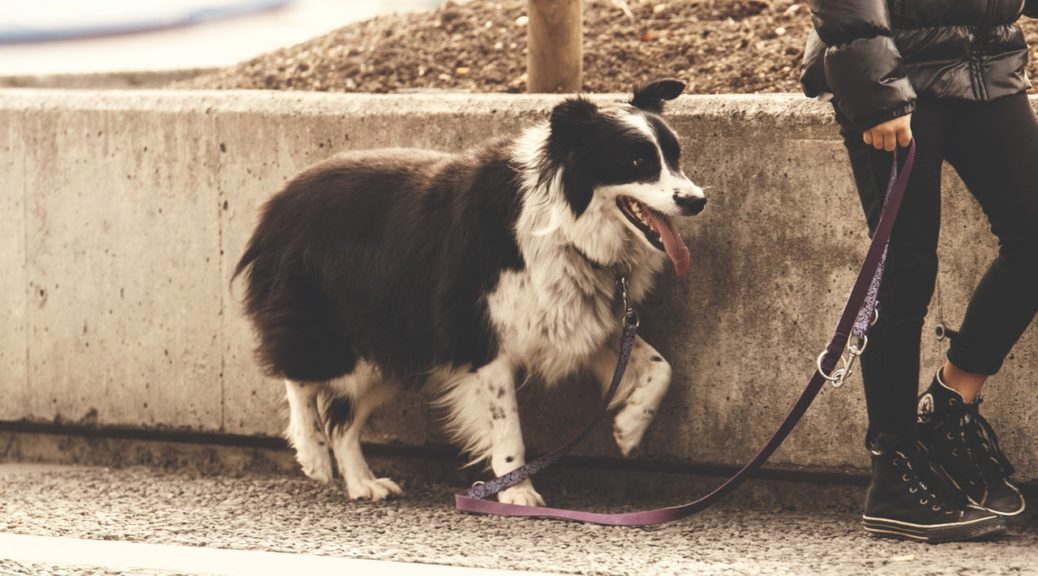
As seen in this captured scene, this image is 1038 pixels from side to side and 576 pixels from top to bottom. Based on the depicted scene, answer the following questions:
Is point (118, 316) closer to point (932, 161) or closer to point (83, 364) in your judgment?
point (83, 364)

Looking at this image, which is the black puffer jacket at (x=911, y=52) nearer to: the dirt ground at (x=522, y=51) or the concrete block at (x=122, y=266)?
the dirt ground at (x=522, y=51)

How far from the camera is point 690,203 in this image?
4688 millimetres

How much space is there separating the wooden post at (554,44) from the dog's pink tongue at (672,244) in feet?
5.03

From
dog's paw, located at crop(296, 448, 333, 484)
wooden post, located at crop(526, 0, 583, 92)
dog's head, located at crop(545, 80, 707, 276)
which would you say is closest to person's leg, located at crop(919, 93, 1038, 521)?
dog's head, located at crop(545, 80, 707, 276)

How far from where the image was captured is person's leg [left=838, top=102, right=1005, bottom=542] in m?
4.06

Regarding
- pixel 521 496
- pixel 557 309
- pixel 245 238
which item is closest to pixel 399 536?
pixel 521 496

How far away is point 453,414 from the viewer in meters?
5.24

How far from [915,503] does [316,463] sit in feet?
7.46

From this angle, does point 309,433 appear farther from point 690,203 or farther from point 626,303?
point 690,203

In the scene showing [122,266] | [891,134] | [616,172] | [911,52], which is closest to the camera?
[891,134]

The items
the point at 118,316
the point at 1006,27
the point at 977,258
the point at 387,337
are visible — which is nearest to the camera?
the point at 1006,27

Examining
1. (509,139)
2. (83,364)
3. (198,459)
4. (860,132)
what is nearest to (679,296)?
(509,139)

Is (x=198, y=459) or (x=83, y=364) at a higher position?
(x=83, y=364)

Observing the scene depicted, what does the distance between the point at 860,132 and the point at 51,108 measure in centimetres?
347
